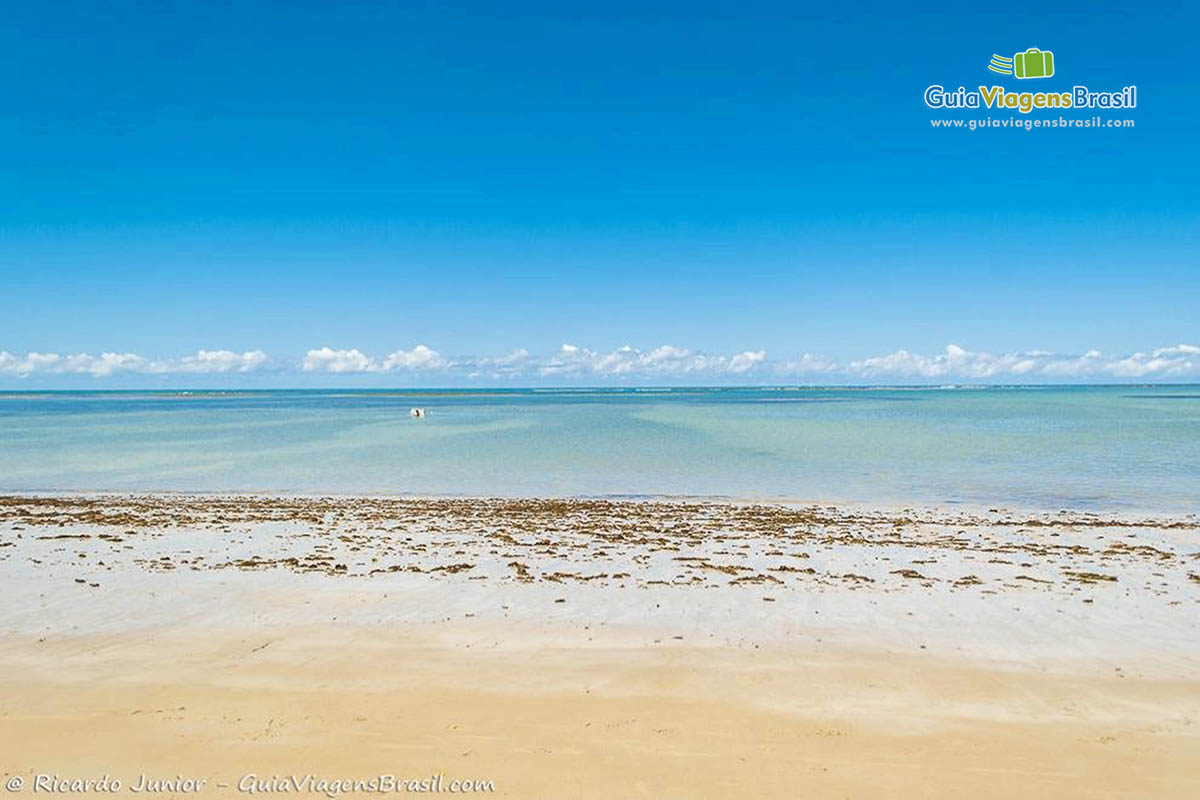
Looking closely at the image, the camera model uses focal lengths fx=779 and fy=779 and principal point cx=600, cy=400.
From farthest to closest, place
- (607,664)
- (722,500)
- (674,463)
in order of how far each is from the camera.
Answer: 1. (674,463)
2. (722,500)
3. (607,664)

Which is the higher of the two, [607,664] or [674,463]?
[607,664]

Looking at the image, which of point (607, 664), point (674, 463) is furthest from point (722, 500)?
point (607, 664)

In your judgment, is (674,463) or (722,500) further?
(674,463)

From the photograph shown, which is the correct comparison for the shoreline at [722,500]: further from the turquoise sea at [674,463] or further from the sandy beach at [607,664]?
the sandy beach at [607,664]

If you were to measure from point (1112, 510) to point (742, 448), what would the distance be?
2168cm

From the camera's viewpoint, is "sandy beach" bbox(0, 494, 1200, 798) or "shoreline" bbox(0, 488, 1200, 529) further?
"shoreline" bbox(0, 488, 1200, 529)

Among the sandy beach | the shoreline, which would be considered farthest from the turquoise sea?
the sandy beach

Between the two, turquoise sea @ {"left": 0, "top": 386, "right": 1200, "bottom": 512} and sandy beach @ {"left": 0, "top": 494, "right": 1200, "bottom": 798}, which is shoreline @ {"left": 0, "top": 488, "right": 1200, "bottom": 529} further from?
sandy beach @ {"left": 0, "top": 494, "right": 1200, "bottom": 798}

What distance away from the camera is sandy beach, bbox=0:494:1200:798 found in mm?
6199

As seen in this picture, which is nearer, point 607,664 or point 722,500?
point 607,664

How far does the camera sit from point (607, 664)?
8.54m

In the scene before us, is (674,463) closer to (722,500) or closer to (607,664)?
(722,500)

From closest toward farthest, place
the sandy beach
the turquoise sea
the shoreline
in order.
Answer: the sandy beach, the shoreline, the turquoise sea

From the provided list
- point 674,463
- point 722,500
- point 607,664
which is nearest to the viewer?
point 607,664
